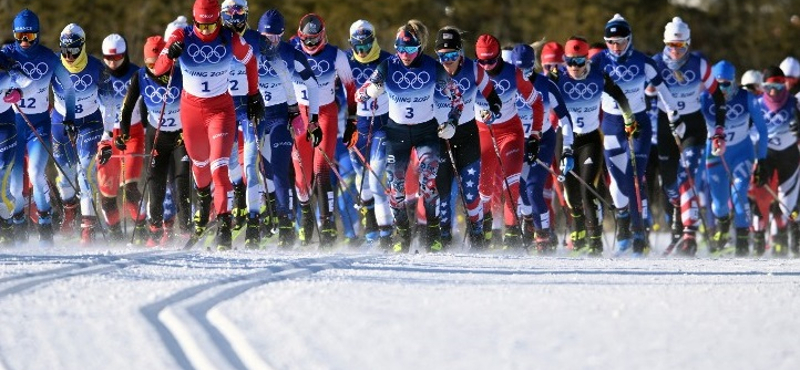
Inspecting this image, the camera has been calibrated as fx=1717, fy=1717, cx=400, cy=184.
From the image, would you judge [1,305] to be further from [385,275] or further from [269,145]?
[269,145]

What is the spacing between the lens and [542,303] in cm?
937

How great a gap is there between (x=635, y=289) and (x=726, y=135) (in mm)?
9781

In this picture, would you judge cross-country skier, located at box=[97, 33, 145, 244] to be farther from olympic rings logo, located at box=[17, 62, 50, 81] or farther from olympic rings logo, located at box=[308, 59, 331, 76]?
olympic rings logo, located at box=[308, 59, 331, 76]

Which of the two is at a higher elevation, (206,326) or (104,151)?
(104,151)

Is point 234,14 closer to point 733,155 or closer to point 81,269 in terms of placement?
point 81,269

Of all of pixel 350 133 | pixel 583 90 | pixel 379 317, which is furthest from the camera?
pixel 583 90

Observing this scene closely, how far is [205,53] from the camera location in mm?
14297

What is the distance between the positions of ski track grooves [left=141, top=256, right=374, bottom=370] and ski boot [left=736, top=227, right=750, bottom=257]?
363 inches

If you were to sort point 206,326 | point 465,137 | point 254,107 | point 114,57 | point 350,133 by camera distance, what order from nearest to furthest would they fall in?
point 206,326
point 254,107
point 350,133
point 465,137
point 114,57

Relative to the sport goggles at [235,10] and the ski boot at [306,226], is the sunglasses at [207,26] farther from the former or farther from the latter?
the ski boot at [306,226]

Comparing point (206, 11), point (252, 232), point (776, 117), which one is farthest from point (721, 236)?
point (206, 11)

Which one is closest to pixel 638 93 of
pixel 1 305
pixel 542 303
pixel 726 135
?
pixel 726 135

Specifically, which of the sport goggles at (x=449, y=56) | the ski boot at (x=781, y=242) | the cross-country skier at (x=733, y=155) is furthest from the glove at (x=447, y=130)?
the ski boot at (x=781, y=242)

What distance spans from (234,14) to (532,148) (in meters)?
3.52
